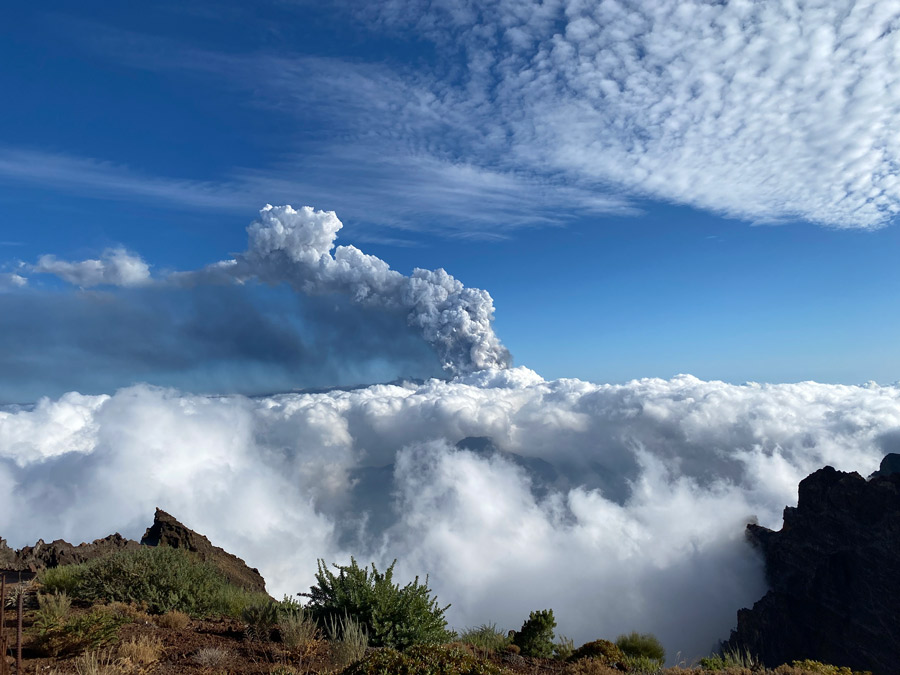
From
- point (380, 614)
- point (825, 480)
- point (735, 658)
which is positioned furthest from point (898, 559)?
point (380, 614)

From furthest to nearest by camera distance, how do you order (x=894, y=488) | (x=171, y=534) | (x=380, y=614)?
(x=894, y=488) → (x=171, y=534) → (x=380, y=614)

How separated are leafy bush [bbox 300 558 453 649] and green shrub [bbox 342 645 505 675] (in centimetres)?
266

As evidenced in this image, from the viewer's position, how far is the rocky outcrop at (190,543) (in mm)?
23234

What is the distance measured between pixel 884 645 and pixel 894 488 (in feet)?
74.0

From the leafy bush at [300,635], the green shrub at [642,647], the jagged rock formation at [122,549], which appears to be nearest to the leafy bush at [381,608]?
the leafy bush at [300,635]

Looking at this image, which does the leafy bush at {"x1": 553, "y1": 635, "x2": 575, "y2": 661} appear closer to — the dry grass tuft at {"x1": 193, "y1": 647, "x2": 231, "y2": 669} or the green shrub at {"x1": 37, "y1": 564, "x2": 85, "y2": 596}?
the dry grass tuft at {"x1": 193, "y1": 647, "x2": 231, "y2": 669}

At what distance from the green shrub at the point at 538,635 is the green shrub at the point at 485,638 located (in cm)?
35

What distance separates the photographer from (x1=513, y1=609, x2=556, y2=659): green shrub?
1034cm

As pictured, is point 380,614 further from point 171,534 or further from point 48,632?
point 171,534

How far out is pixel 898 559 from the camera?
77.6 metres

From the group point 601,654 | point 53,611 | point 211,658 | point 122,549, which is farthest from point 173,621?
point 122,549

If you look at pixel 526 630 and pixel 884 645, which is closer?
pixel 526 630

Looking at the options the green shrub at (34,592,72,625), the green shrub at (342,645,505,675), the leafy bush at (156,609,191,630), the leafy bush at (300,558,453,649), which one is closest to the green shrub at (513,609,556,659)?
the leafy bush at (300,558,453,649)

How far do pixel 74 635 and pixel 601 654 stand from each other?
8598 mm
